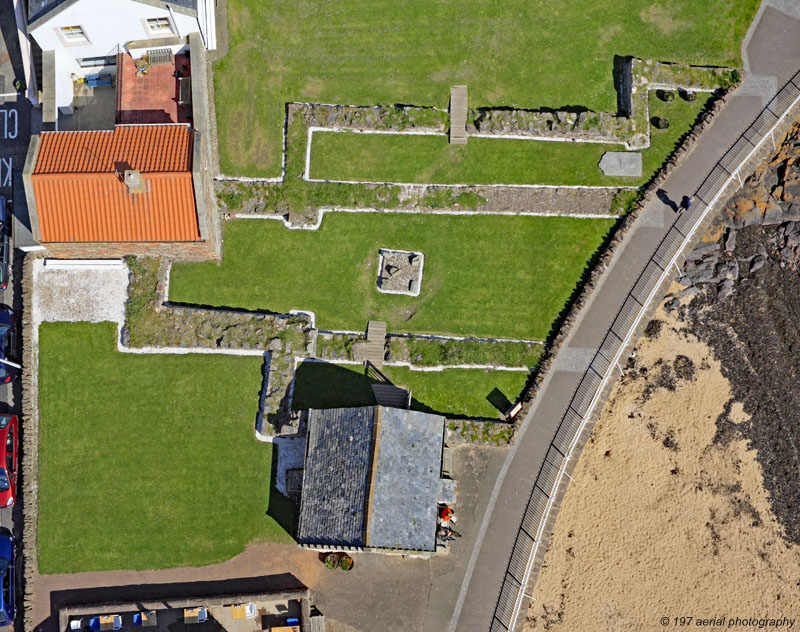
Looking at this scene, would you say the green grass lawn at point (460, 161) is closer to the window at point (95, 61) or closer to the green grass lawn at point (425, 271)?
the green grass lawn at point (425, 271)

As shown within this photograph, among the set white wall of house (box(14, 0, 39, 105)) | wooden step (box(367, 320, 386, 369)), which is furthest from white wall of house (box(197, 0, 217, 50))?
wooden step (box(367, 320, 386, 369))

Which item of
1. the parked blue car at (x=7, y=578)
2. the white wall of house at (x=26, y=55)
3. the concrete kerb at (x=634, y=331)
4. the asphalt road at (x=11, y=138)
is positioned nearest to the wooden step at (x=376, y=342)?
the concrete kerb at (x=634, y=331)

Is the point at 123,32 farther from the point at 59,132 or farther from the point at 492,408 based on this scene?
the point at 492,408

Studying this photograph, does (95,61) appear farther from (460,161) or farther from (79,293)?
(460,161)

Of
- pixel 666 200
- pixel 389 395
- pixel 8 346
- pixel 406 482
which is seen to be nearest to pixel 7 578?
pixel 8 346

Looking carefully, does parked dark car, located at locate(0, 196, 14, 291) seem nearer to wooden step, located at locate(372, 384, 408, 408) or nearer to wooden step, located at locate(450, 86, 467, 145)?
wooden step, located at locate(372, 384, 408, 408)
